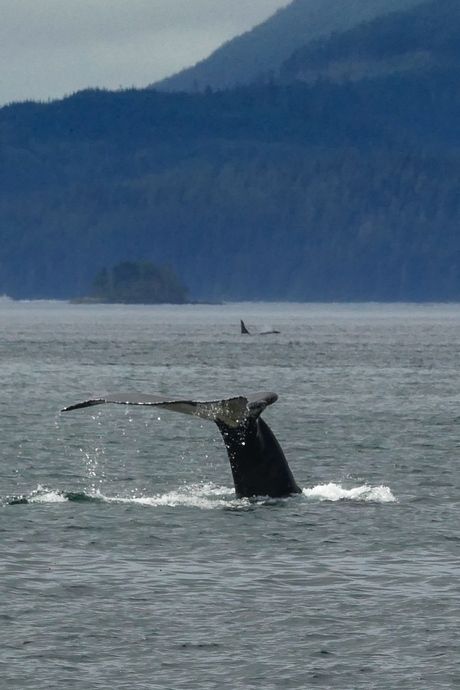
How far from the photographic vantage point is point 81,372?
66500mm

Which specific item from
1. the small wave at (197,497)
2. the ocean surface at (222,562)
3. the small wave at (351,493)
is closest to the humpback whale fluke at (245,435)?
the ocean surface at (222,562)

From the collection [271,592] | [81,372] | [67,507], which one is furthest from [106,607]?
[81,372]

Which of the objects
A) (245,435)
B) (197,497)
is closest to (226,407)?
(245,435)

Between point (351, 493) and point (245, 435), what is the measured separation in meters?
6.12

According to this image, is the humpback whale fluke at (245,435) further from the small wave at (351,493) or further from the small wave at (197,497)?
the small wave at (351,493)

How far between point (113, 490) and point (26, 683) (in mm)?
12248

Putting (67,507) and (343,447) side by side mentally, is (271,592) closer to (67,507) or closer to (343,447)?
(67,507)

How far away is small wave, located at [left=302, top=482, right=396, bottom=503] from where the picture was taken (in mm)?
23750

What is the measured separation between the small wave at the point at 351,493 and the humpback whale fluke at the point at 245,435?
2.75 feet

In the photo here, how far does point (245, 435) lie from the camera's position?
1881 centimetres

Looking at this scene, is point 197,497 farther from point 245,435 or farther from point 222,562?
point 222,562

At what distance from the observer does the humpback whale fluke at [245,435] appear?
16286mm

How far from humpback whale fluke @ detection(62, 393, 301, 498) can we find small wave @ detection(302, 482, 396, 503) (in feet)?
2.75

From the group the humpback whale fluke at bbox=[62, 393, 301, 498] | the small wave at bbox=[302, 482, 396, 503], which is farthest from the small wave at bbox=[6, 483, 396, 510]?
the humpback whale fluke at bbox=[62, 393, 301, 498]
